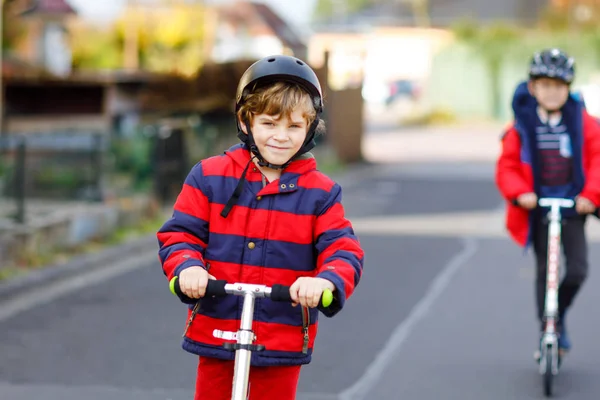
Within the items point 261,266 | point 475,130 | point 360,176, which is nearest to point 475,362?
point 261,266

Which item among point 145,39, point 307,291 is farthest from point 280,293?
point 145,39

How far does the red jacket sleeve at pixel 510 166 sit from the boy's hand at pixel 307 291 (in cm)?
326

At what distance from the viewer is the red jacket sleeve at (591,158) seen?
648 cm

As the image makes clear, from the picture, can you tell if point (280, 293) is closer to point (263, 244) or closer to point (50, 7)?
point (263, 244)

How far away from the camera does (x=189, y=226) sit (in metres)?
3.91

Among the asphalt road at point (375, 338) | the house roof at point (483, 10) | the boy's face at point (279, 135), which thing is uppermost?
the house roof at point (483, 10)

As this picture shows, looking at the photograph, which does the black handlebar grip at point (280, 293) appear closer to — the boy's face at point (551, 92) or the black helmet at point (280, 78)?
the black helmet at point (280, 78)

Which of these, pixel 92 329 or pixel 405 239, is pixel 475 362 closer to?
pixel 92 329

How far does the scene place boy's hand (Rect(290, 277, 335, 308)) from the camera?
345cm

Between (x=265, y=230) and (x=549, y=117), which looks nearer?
(x=265, y=230)

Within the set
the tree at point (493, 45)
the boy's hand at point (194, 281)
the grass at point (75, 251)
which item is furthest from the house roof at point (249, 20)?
the boy's hand at point (194, 281)

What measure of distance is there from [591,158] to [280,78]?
10.8 ft

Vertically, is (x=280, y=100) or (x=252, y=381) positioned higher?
(x=280, y=100)

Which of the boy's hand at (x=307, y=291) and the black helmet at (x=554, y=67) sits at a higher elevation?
the black helmet at (x=554, y=67)
